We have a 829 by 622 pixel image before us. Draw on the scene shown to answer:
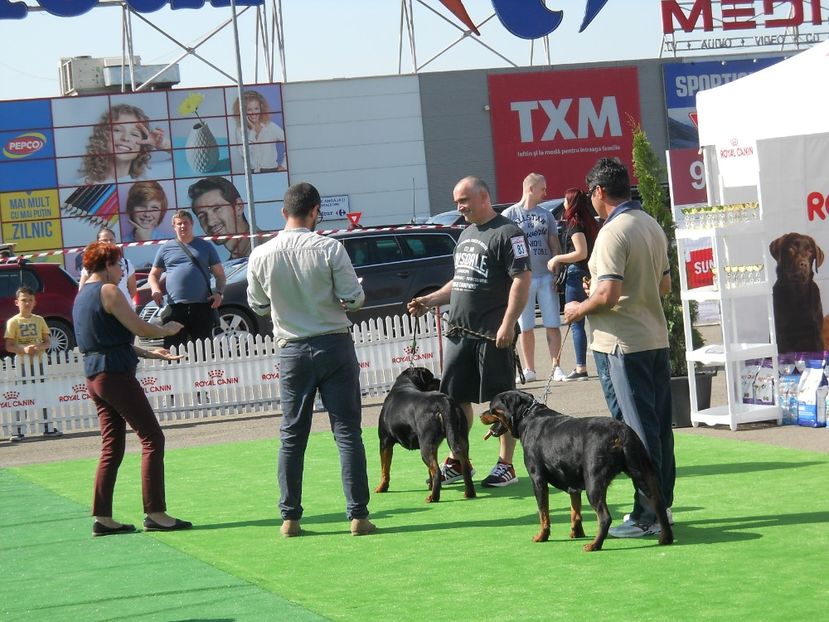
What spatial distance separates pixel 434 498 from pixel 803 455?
265cm

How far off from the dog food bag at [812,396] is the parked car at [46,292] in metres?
11.8

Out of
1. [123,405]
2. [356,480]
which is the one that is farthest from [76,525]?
[356,480]

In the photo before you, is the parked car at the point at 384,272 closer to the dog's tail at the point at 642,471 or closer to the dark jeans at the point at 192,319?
the dark jeans at the point at 192,319

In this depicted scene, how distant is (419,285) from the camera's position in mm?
19328

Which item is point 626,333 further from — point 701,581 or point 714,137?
point 714,137

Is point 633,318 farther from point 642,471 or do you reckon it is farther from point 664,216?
point 664,216

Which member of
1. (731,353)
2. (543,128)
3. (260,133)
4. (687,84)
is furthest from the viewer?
(687,84)

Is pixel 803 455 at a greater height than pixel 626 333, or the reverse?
pixel 626 333

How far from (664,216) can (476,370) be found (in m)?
3.01

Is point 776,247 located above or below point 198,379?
above

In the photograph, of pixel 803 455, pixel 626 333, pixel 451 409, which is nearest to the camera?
pixel 626 333

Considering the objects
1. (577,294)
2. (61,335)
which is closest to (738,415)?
(577,294)

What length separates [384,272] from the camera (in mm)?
19266

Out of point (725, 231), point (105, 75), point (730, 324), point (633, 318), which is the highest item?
point (105, 75)
